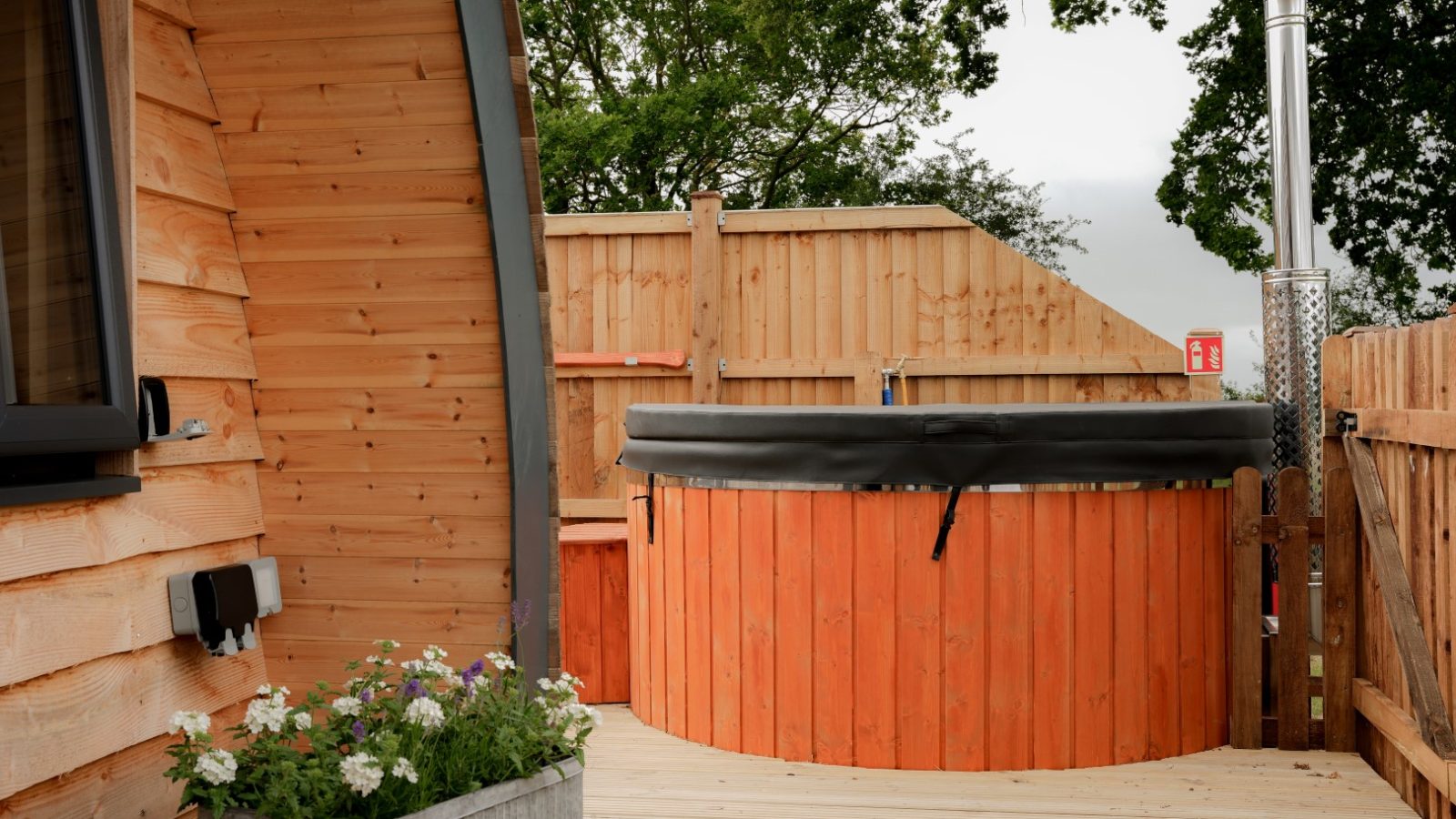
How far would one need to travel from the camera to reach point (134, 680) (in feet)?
7.54

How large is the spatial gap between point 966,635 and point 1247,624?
1.05 metres

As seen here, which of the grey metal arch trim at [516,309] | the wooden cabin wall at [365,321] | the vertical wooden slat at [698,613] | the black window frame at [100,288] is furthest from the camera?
the vertical wooden slat at [698,613]

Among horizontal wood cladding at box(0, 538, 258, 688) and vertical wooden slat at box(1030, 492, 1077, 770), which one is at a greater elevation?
horizontal wood cladding at box(0, 538, 258, 688)

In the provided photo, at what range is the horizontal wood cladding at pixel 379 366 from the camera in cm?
264

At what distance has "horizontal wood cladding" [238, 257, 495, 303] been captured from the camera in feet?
8.47

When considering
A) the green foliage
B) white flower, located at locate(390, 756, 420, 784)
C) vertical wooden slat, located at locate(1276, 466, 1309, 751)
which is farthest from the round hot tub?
white flower, located at locate(390, 756, 420, 784)

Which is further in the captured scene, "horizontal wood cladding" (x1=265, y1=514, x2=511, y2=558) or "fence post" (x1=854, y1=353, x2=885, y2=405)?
"fence post" (x1=854, y1=353, x2=885, y2=405)

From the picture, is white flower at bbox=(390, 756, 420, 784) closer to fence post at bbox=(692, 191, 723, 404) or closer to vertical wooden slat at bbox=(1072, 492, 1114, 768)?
vertical wooden slat at bbox=(1072, 492, 1114, 768)

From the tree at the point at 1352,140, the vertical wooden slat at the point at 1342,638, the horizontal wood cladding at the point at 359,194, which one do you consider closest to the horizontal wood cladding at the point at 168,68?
the horizontal wood cladding at the point at 359,194

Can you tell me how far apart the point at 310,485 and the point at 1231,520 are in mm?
2984

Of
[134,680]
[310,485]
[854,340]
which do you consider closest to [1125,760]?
[310,485]

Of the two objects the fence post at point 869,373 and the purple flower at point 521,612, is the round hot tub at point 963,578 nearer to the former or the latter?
the purple flower at point 521,612

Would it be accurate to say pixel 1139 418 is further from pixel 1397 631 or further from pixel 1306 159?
pixel 1306 159

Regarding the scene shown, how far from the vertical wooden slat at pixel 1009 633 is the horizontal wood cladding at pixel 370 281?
192cm
